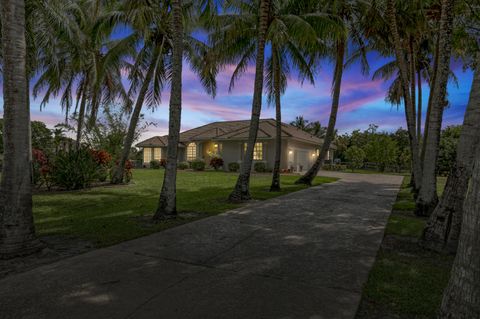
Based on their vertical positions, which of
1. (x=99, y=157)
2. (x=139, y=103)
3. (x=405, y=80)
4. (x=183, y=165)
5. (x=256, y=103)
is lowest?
(x=183, y=165)

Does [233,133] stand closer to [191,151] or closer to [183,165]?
[191,151]

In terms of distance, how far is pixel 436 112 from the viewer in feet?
24.7

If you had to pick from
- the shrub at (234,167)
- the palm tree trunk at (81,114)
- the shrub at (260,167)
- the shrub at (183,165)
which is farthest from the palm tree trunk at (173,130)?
the shrub at (183,165)

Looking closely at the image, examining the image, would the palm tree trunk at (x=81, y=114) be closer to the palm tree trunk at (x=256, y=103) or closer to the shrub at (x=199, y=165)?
the palm tree trunk at (x=256, y=103)

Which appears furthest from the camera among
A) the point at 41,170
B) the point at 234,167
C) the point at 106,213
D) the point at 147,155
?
the point at 147,155

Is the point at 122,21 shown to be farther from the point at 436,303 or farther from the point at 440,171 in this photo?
the point at 440,171

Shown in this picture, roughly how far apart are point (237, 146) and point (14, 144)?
77.8 ft

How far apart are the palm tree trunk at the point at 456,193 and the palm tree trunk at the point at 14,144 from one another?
271 inches

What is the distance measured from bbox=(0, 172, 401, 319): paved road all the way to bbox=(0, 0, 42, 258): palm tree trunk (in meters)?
0.90

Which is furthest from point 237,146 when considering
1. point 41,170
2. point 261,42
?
point 41,170

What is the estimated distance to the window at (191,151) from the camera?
103 feet

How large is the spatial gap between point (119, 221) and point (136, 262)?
2976mm

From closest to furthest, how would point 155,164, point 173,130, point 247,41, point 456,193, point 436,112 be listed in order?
point 456,193 < point 173,130 < point 436,112 < point 247,41 < point 155,164

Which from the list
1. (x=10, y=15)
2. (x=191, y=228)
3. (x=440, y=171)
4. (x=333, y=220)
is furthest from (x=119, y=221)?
(x=440, y=171)
